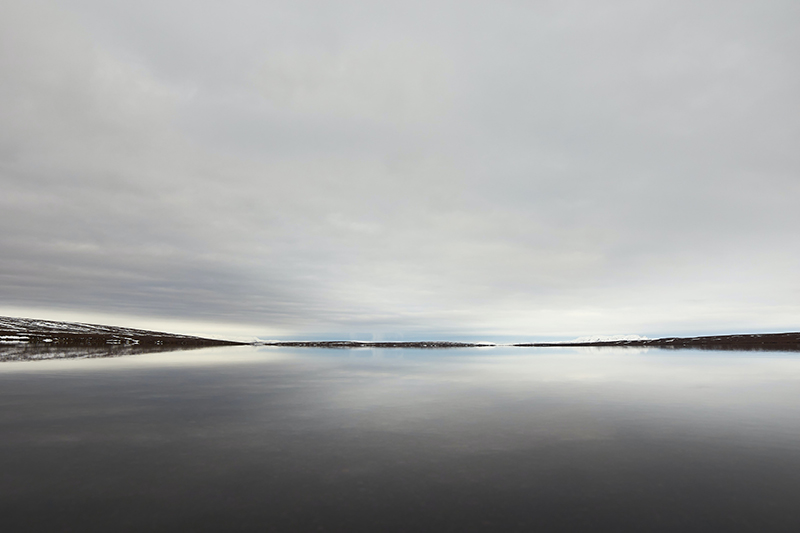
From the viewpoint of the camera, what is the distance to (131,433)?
1445 centimetres

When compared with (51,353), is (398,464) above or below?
above

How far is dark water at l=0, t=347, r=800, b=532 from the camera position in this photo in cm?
792

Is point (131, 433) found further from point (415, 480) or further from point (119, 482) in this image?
point (415, 480)

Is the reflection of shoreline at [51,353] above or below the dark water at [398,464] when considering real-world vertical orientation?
below

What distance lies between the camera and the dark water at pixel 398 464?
7.92m

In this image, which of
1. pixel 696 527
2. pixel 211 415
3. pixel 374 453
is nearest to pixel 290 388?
pixel 211 415

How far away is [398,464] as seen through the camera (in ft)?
36.4

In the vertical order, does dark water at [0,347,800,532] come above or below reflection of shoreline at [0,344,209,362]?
above

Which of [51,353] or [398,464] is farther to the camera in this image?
[51,353]

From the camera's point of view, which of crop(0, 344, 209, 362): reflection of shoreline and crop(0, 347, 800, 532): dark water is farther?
crop(0, 344, 209, 362): reflection of shoreline

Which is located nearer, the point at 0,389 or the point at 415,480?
the point at 415,480

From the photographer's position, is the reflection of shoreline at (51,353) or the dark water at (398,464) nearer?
the dark water at (398,464)

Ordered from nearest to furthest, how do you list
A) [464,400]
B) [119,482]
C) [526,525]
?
[526,525]
[119,482]
[464,400]

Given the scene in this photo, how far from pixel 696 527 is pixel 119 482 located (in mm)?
14064
